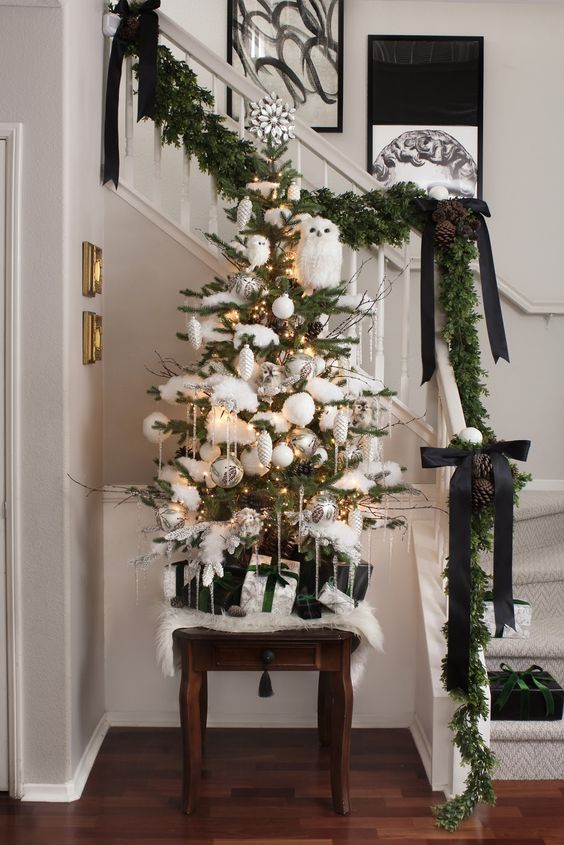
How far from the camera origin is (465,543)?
9.29 feet

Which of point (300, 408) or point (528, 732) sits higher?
point (300, 408)

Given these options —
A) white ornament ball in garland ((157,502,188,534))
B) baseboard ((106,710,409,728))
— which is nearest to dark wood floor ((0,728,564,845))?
baseboard ((106,710,409,728))

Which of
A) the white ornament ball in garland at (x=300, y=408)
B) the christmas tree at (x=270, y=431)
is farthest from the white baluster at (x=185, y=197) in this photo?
the white ornament ball in garland at (x=300, y=408)

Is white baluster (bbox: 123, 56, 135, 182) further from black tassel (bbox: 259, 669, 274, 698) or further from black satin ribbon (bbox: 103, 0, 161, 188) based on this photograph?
black tassel (bbox: 259, 669, 274, 698)

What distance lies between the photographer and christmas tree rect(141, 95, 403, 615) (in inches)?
110

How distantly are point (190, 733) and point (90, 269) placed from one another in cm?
155

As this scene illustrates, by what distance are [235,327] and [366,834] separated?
1576mm

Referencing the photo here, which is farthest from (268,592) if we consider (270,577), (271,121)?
(271,121)

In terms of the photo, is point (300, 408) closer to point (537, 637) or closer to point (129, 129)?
point (537, 637)

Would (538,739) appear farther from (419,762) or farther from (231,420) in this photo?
(231,420)

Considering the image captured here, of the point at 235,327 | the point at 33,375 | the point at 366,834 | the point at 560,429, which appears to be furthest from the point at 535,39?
the point at 366,834

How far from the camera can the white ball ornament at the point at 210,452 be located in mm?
2898

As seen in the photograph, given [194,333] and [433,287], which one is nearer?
[194,333]

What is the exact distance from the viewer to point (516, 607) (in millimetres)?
3184
